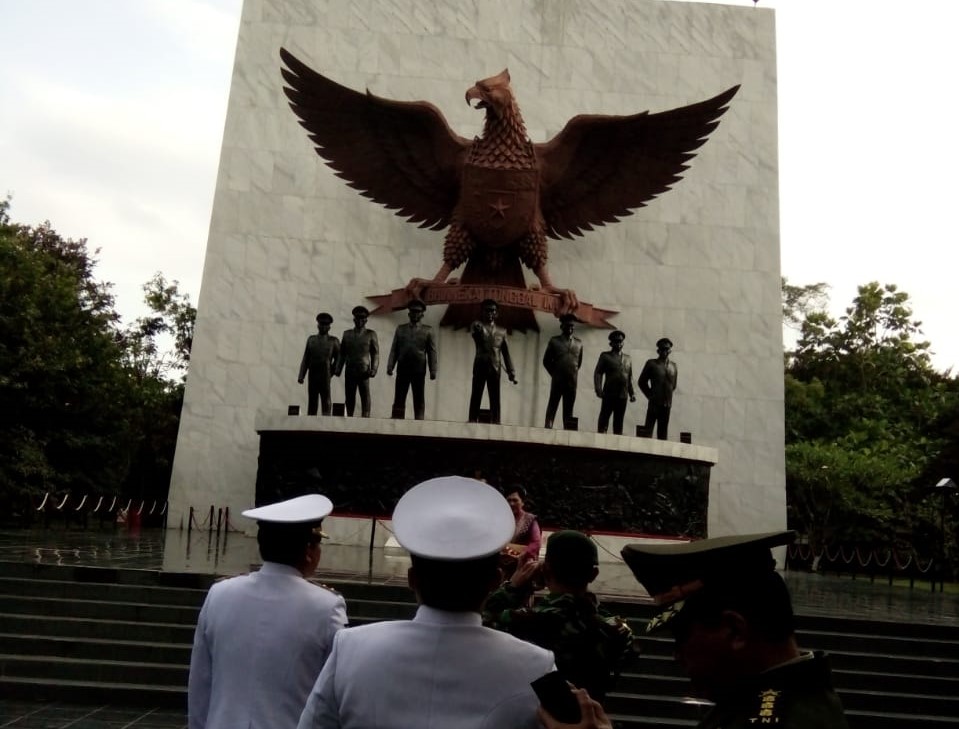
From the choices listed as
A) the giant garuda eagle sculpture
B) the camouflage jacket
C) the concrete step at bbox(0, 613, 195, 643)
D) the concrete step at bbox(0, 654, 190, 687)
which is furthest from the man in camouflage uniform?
the giant garuda eagle sculpture

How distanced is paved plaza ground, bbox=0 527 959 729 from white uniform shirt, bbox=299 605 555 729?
4.57m

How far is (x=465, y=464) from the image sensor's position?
46.5 feet

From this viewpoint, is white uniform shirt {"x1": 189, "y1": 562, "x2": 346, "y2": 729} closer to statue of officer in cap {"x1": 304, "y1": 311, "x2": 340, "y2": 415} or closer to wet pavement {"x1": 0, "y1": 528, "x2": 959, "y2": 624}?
wet pavement {"x1": 0, "y1": 528, "x2": 959, "y2": 624}

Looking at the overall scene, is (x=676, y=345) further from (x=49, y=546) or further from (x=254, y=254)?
(x=49, y=546)

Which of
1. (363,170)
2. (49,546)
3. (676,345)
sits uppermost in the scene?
(363,170)

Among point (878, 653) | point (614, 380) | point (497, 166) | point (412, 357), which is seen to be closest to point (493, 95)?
point (497, 166)

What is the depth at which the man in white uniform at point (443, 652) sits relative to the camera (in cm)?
198

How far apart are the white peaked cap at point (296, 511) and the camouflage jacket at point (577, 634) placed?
0.68 meters

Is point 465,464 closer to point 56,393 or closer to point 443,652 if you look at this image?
point 56,393

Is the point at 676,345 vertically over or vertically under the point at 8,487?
over

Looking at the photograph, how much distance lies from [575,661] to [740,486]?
50.4 feet

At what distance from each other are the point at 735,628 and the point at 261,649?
1.44 metres

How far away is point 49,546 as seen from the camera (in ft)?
37.6

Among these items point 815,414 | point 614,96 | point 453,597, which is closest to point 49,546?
point 453,597
